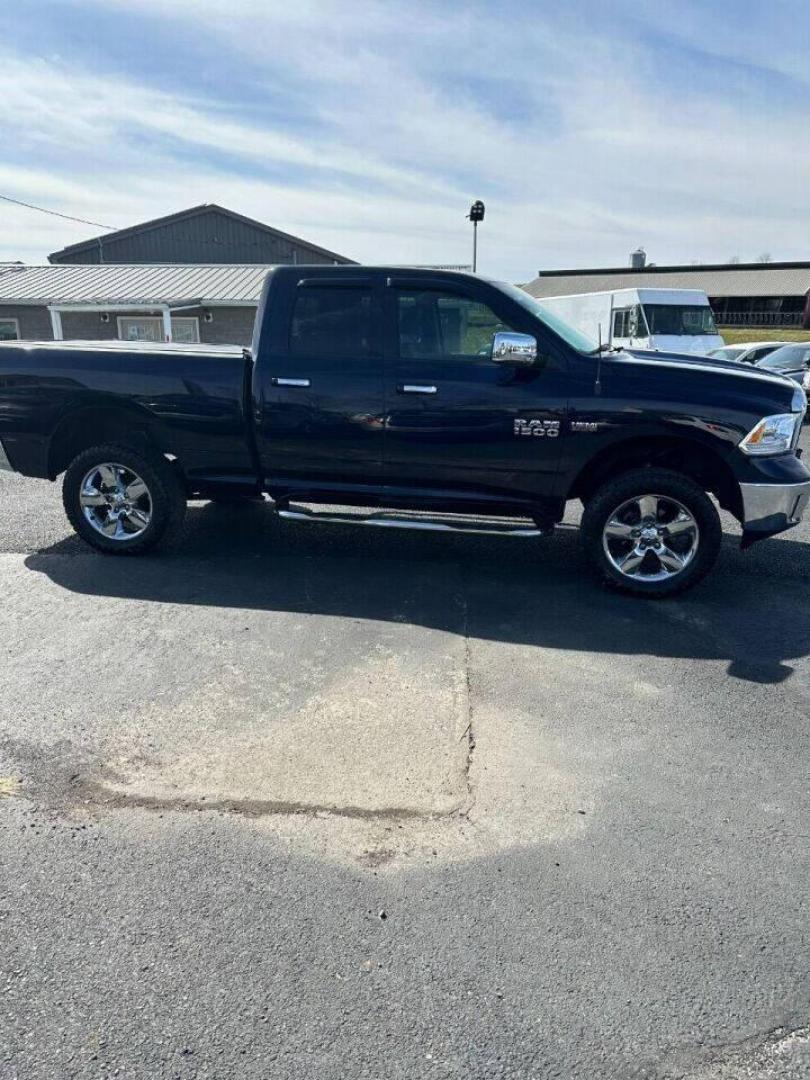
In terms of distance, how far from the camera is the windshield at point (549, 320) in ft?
17.0

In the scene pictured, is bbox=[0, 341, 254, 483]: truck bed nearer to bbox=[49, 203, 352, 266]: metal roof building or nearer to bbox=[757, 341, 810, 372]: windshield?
bbox=[757, 341, 810, 372]: windshield

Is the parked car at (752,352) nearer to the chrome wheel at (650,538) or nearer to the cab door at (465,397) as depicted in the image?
the chrome wheel at (650,538)

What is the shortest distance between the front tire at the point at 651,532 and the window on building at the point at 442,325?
4.45 feet

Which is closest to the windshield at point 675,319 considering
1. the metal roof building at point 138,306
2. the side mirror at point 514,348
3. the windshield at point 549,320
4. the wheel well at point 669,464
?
the metal roof building at point 138,306

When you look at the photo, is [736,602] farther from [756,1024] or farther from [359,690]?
[756,1024]

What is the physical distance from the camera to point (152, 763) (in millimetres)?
3154

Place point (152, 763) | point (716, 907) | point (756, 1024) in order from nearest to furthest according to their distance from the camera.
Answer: point (756, 1024) → point (716, 907) → point (152, 763)

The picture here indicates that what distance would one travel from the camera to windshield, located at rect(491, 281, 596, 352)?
5176 millimetres

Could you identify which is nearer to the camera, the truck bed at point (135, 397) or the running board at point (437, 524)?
the running board at point (437, 524)

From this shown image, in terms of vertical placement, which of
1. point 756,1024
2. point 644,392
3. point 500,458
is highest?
point 644,392

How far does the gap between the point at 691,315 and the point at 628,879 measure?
2067 centimetres

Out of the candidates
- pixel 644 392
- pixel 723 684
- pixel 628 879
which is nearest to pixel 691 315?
pixel 644 392

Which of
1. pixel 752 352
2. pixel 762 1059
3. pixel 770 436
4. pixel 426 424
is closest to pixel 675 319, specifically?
pixel 752 352

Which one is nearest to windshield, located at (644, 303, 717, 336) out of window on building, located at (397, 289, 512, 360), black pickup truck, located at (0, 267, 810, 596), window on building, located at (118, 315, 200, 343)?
window on building, located at (118, 315, 200, 343)
